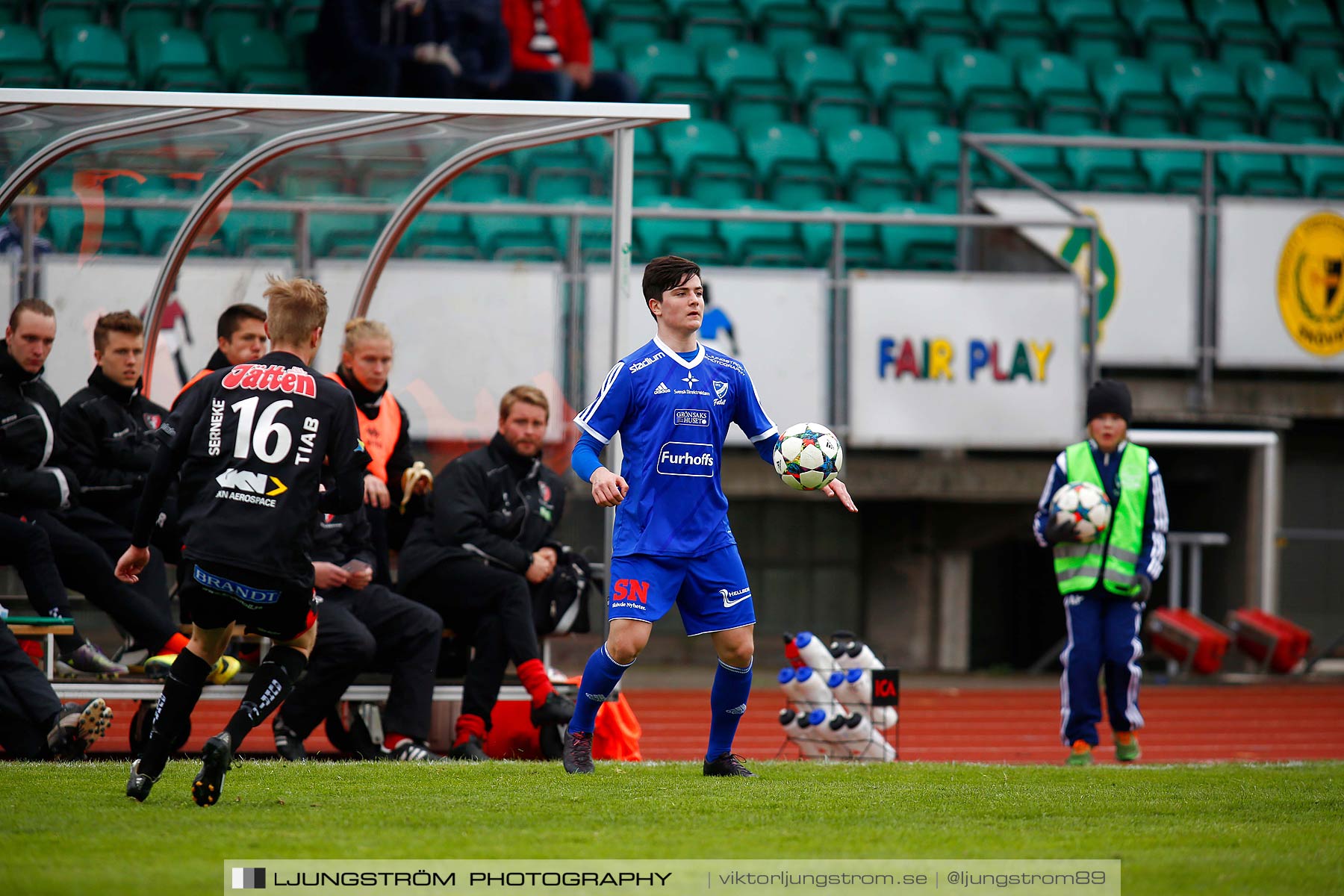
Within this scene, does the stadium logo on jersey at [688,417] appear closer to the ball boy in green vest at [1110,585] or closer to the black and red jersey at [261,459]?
the black and red jersey at [261,459]

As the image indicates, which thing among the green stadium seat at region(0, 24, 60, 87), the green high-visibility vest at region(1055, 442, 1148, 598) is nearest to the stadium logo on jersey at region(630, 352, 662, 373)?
the green high-visibility vest at region(1055, 442, 1148, 598)

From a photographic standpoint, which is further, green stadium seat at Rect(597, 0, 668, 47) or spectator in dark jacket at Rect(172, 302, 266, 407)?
green stadium seat at Rect(597, 0, 668, 47)

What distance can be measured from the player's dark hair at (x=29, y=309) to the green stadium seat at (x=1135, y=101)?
1199cm

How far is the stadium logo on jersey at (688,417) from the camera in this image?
5902 millimetres

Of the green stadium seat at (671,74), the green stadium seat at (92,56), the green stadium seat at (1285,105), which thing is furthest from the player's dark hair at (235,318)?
the green stadium seat at (1285,105)

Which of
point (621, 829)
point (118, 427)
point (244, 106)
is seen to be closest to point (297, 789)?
point (621, 829)

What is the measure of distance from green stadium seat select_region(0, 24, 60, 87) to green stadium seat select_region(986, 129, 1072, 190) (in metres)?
8.46

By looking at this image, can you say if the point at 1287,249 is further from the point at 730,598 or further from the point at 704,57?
the point at 730,598

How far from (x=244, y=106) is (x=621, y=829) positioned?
13.5 ft

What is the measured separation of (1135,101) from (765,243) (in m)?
5.40

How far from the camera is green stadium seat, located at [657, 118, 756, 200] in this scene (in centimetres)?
1449

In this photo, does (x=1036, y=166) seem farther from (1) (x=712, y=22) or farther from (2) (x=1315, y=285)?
(1) (x=712, y=22)

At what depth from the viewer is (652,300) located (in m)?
6.01

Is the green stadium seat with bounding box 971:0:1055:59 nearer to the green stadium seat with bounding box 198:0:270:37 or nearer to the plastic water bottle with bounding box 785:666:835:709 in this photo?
the green stadium seat with bounding box 198:0:270:37
